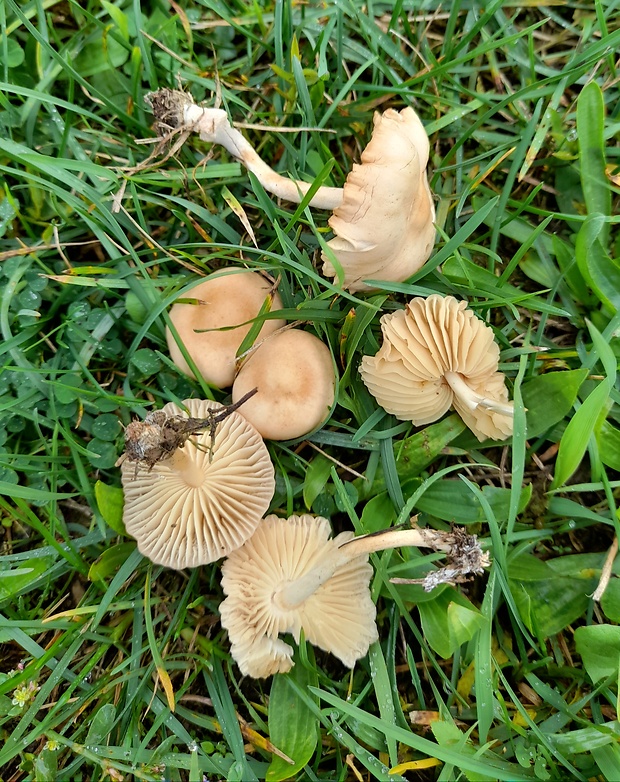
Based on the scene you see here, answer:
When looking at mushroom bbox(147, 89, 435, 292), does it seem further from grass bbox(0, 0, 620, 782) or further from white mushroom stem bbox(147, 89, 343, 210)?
grass bbox(0, 0, 620, 782)

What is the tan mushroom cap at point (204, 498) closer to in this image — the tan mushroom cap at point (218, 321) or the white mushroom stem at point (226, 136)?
the tan mushroom cap at point (218, 321)

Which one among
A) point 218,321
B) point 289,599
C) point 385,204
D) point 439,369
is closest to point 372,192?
point 385,204

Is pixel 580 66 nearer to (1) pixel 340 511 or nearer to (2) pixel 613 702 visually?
(1) pixel 340 511

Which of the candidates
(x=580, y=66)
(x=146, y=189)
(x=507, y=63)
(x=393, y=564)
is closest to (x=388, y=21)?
(x=507, y=63)

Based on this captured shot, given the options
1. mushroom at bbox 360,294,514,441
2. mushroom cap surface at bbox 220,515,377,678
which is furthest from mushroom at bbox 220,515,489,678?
mushroom at bbox 360,294,514,441

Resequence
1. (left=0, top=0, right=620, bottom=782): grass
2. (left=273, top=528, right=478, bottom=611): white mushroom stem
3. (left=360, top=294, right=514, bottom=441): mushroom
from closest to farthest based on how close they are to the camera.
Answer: (left=273, top=528, right=478, bottom=611): white mushroom stem, (left=360, top=294, right=514, bottom=441): mushroom, (left=0, top=0, right=620, bottom=782): grass

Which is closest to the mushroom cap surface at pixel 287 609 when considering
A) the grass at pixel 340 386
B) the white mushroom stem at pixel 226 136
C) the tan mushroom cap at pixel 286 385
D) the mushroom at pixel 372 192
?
the grass at pixel 340 386
